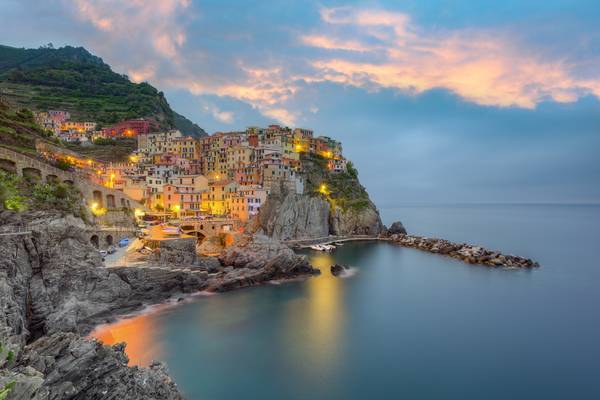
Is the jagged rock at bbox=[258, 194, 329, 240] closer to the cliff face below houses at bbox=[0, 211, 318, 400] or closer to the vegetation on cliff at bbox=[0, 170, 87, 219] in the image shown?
the cliff face below houses at bbox=[0, 211, 318, 400]

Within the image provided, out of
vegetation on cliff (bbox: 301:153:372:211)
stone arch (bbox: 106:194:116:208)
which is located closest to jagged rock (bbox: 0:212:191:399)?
stone arch (bbox: 106:194:116:208)

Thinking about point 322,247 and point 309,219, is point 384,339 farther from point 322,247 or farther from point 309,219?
point 309,219

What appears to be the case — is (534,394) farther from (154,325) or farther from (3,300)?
Answer: (3,300)

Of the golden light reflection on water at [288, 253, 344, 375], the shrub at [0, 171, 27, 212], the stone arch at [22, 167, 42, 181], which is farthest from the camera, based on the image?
the stone arch at [22, 167, 42, 181]

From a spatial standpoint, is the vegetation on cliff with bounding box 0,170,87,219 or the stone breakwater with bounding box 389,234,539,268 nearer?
the vegetation on cliff with bounding box 0,170,87,219

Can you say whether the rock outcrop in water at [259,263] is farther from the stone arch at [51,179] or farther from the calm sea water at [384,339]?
the stone arch at [51,179]

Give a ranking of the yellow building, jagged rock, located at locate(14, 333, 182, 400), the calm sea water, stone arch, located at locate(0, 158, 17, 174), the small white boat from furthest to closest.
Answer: the yellow building → the small white boat → stone arch, located at locate(0, 158, 17, 174) → the calm sea water → jagged rock, located at locate(14, 333, 182, 400)
